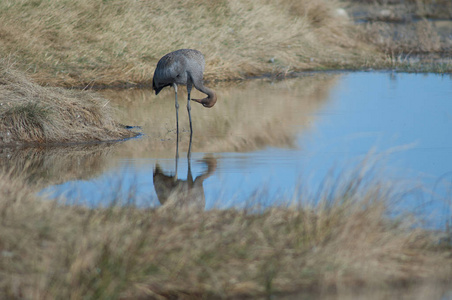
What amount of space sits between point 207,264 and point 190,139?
19.0ft

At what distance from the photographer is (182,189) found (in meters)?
7.58

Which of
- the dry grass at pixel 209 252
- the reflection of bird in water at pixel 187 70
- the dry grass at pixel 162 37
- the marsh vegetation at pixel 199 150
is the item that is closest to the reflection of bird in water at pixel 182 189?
the marsh vegetation at pixel 199 150

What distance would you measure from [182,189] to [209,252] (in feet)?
8.15

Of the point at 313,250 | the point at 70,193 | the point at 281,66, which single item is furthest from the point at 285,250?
the point at 281,66

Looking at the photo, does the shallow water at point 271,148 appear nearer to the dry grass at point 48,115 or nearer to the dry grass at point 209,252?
the dry grass at point 48,115

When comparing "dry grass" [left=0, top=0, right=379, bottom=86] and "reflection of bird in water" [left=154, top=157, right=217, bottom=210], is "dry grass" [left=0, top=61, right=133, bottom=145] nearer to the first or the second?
"reflection of bird in water" [left=154, top=157, right=217, bottom=210]

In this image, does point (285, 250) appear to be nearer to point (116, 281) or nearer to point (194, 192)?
point (116, 281)

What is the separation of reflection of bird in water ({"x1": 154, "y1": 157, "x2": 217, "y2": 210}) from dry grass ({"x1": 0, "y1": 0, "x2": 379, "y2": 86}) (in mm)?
6516

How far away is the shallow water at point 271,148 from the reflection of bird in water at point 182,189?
3cm

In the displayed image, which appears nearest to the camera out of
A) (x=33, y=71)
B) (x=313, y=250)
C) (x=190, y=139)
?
(x=313, y=250)

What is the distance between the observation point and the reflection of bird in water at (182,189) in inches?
251

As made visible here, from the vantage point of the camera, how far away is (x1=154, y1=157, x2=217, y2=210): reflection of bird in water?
251 inches

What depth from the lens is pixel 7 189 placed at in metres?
6.27

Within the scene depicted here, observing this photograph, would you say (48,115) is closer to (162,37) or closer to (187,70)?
(187,70)
